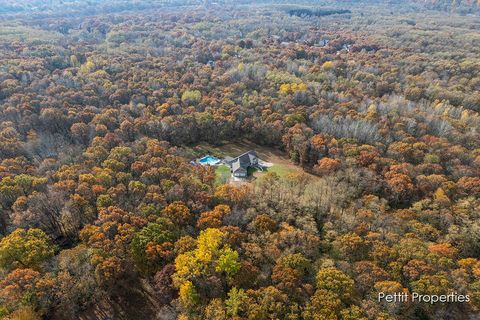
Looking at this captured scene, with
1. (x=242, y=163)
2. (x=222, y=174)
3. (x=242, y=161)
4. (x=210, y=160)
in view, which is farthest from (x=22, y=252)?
(x=242, y=161)

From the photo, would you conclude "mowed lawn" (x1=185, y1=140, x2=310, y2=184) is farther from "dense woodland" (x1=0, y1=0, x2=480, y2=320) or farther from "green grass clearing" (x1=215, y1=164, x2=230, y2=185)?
"dense woodland" (x1=0, y1=0, x2=480, y2=320)

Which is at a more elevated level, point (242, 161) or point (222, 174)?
point (242, 161)

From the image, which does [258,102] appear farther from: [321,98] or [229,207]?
[229,207]

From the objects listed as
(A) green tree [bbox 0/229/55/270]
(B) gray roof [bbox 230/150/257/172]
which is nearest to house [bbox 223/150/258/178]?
(B) gray roof [bbox 230/150/257/172]

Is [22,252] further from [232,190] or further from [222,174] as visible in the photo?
[222,174]

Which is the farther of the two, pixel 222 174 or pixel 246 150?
pixel 246 150

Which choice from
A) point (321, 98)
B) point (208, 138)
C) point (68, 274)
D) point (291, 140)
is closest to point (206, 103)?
point (208, 138)
